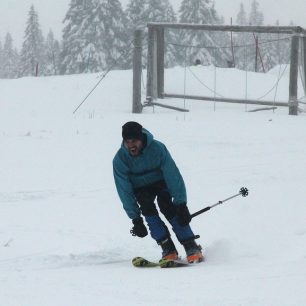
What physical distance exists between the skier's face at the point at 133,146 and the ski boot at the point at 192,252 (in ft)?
3.52

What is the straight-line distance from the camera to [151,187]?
6.00 m

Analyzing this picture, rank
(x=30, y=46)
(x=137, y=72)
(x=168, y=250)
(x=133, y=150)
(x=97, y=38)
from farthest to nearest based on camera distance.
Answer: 1. (x=30, y=46)
2. (x=97, y=38)
3. (x=137, y=72)
4. (x=168, y=250)
5. (x=133, y=150)

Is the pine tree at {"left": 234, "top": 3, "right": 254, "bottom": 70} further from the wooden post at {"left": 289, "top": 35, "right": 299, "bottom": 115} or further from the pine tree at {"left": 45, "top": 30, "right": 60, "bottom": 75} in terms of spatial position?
the wooden post at {"left": 289, "top": 35, "right": 299, "bottom": 115}

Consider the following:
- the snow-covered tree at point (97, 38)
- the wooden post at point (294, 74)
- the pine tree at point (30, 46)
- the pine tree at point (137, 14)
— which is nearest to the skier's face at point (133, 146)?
the wooden post at point (294, 74)

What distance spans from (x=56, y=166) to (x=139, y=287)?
18.9 ft

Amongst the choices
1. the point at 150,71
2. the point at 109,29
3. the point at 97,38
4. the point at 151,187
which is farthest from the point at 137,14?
the point at 151,187

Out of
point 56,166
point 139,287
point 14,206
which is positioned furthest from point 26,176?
point 139,287

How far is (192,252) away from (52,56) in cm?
5502

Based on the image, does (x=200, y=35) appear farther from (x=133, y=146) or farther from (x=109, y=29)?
(x=133, y=146)

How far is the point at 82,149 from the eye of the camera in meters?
10.9

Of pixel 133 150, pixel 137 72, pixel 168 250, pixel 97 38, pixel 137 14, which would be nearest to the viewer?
pixel 133 150

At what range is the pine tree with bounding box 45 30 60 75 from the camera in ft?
173

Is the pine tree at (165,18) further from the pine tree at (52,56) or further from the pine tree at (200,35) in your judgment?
the pine tree at (52,56)

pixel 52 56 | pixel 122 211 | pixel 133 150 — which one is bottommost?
pixel 122 211
